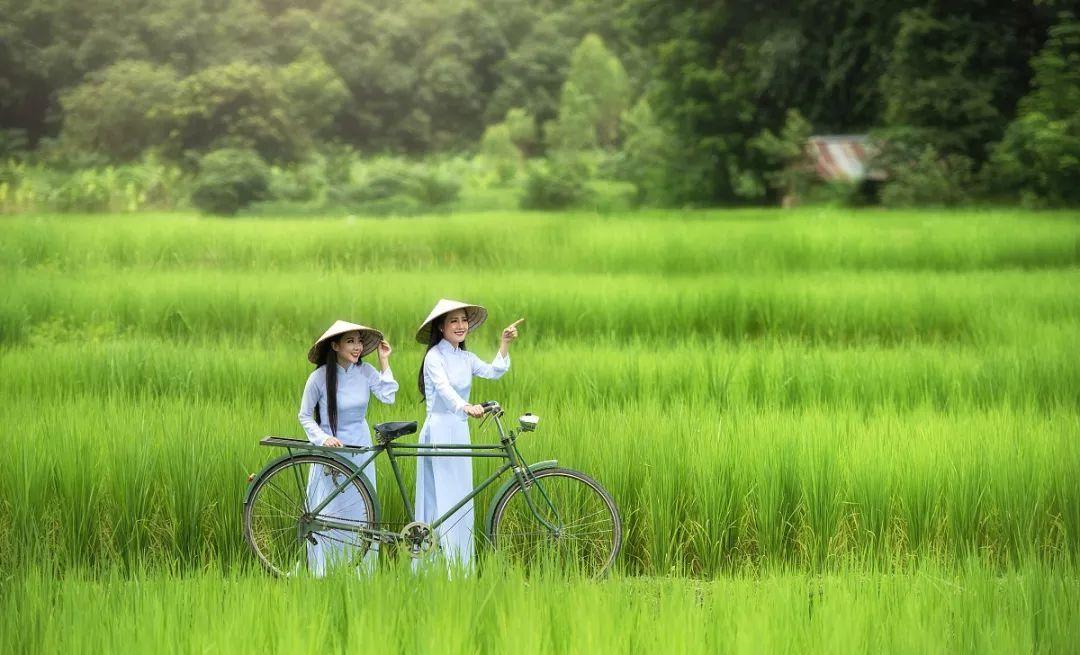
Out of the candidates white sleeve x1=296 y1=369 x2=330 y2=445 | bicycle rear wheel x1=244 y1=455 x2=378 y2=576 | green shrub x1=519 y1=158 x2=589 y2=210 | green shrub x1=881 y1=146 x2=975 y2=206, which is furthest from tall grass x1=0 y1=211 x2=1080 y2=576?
green shrub x1=519 y1=158 x2=589 y2=210

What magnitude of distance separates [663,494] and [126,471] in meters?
2.13

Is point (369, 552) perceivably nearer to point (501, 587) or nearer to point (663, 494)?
point (501, 587)

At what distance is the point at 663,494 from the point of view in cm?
485

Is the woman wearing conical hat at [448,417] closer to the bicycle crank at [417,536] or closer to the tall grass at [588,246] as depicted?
the bicycle crank at [417,536]

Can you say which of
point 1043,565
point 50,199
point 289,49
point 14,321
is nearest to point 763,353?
point 1043,565

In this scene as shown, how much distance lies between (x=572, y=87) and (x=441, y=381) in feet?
117

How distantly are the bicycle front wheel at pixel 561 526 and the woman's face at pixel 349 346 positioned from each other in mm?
735

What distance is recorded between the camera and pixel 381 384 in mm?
4430

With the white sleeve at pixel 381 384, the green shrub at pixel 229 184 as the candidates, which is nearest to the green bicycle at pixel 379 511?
the white sleeve at pixel 381 384

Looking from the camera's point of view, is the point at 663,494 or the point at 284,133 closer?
the point at 663,494

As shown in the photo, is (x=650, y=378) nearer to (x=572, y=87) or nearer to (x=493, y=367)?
(x=493, y=367)

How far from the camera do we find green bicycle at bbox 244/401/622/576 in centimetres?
410

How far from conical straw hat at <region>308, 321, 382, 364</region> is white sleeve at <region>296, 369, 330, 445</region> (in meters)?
0.07

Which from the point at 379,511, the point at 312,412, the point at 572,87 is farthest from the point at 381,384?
the point at 572,87
